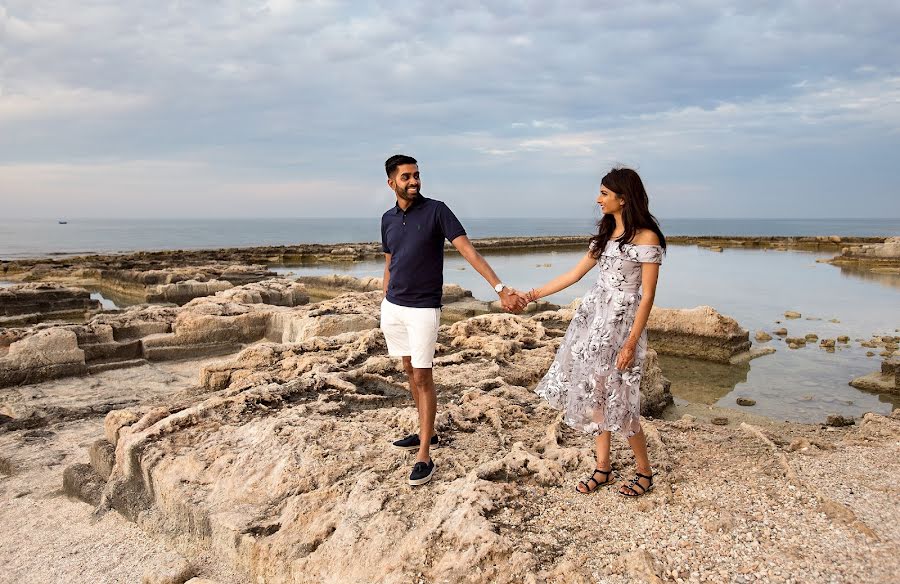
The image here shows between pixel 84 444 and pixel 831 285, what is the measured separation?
2138 centimetres

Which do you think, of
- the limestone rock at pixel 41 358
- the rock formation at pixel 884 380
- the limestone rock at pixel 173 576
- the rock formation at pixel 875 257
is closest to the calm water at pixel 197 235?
the rock formation at pixel 875 257

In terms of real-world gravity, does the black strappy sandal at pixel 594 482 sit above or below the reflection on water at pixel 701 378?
above

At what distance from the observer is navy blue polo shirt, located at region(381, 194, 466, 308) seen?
314 centimetres

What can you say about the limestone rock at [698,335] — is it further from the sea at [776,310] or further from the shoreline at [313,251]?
the shoreline at [313,251]

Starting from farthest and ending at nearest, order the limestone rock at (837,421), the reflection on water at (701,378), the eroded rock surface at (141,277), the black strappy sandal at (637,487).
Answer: the eroded rock surface at (141,277)
the reflection on water at (701,378)
the limestone rock at (837,421)
the black strappy sandal at (637,487)

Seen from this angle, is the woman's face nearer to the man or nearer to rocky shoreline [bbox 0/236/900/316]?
the man

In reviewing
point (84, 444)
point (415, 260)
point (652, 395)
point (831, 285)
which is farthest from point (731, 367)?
point (831, 285)

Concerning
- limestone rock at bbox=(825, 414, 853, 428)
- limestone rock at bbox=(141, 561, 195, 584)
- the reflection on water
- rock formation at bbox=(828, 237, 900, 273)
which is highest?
rock formation at bbox=(828, 237, 900, 273)

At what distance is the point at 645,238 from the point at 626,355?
57 cm

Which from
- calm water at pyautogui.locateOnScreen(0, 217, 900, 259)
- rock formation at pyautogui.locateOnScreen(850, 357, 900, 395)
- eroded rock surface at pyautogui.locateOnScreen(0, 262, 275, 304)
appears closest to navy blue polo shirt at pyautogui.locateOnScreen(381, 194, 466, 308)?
rock formation at pyautogui.locateOnScreen(850, 357, 900, 395)

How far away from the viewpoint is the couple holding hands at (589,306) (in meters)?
2.91

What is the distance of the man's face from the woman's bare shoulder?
1147 mm

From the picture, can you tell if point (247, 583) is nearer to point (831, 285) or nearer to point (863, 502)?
point (863, 502)

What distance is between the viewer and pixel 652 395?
642 cm
